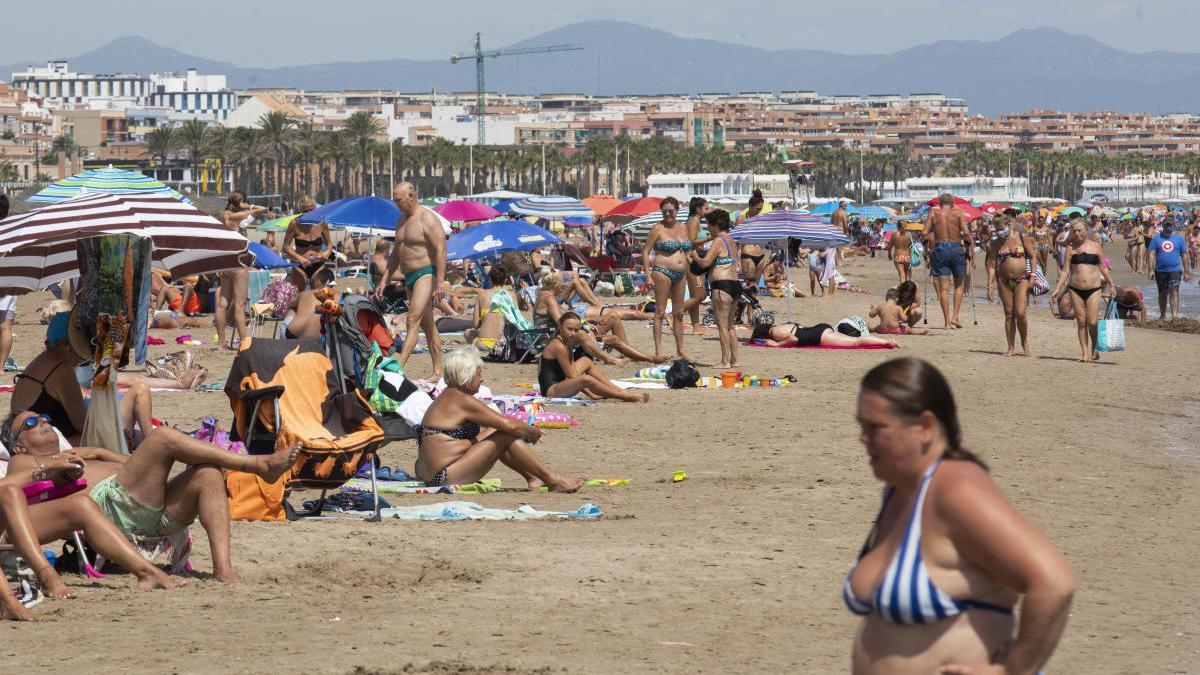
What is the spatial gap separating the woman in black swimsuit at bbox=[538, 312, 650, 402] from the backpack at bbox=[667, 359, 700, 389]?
2.62 ft

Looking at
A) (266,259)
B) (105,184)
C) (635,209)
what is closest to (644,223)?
(635,209)

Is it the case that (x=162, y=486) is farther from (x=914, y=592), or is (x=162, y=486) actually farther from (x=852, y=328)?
(x=852, y=328)

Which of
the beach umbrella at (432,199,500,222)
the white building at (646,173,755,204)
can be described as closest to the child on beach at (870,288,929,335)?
the beach umbrella at (432,199,500,222)

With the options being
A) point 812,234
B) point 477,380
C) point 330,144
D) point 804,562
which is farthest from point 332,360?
point 330,144

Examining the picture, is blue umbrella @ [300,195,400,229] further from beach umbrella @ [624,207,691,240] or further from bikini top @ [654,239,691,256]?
beach umbrella @ [624,207,691,240]

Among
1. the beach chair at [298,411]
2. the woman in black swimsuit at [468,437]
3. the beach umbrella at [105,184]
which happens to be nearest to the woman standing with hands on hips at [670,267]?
the beach umbrella at [105,184]

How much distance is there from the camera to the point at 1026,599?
2598mm

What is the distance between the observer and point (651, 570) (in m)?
6.31

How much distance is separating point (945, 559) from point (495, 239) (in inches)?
721

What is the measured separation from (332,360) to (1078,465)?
4.68 m

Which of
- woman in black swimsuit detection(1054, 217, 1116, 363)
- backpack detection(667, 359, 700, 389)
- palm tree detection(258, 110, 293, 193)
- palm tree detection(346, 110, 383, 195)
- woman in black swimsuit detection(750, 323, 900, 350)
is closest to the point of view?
backpack detection(667, 359, 700, 389)

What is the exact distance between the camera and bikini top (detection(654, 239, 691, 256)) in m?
14.3

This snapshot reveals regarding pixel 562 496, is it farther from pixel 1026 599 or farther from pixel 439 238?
pixel 1026 599

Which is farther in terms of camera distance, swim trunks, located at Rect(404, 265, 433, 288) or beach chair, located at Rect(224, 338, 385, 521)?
swim trunks, located at Rect(404, 265, 433, 288)
